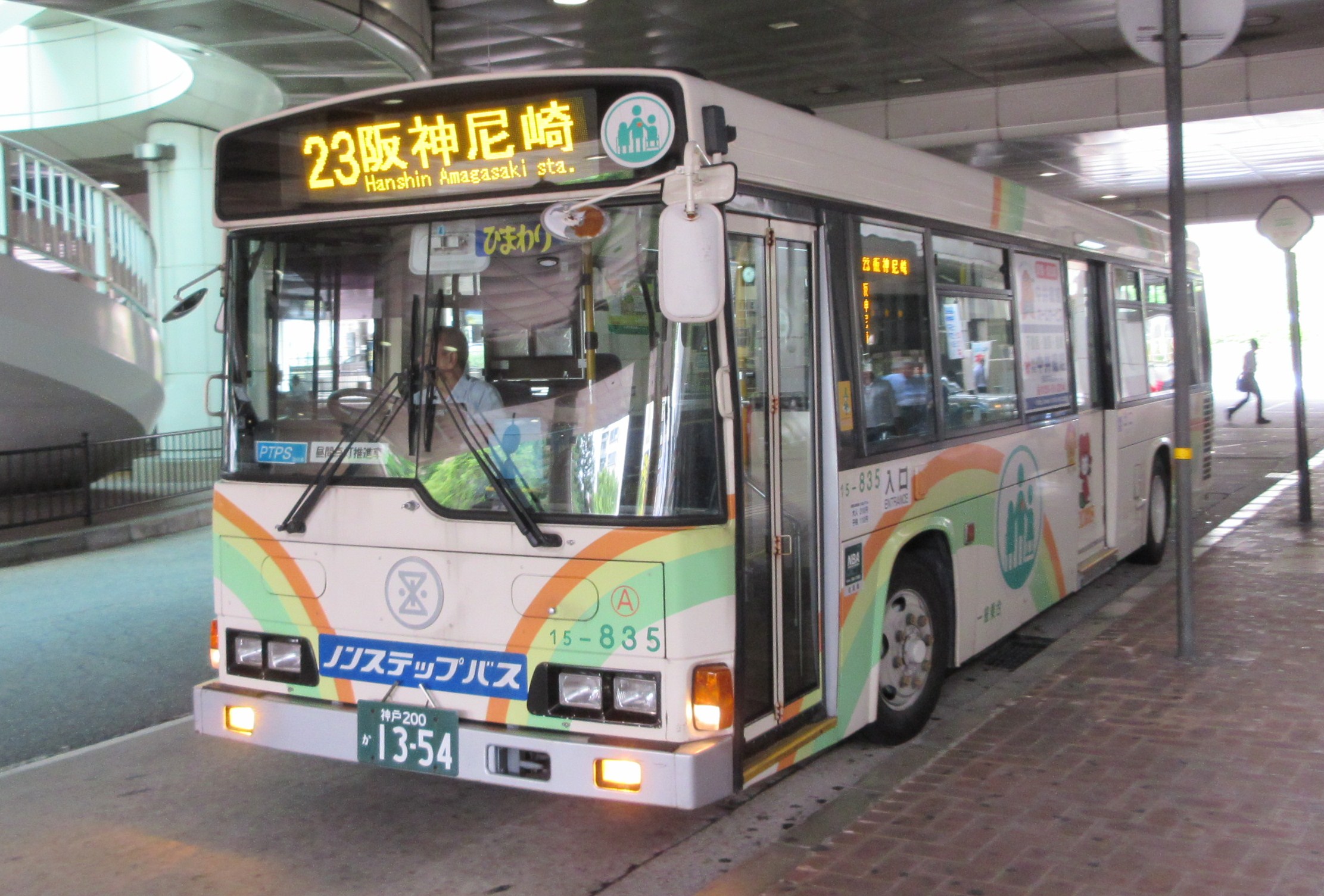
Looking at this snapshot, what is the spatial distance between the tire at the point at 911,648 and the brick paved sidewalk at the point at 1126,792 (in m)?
0.30

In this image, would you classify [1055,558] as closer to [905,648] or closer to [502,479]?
[905,648]

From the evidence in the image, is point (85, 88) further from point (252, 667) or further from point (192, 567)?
point (252, 667)

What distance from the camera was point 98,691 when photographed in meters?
7.64

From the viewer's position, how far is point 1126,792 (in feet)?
17.6

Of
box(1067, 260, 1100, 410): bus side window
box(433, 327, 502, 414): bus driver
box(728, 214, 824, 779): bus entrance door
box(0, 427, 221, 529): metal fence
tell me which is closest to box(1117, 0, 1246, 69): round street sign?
box(1067, 260, 1100, 410): bus side window

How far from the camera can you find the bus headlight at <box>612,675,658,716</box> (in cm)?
436

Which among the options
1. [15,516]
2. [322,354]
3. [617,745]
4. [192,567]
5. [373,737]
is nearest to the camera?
[617,745]

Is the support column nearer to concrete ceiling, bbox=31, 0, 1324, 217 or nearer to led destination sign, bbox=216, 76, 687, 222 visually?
concrete ceiling, bbox=31, 0, 1324, 217

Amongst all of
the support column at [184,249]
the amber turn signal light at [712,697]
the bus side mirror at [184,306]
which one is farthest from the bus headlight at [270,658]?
the support column at [184,249]

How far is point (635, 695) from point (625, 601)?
0.34 meters

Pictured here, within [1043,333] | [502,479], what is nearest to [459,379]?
[502,479]

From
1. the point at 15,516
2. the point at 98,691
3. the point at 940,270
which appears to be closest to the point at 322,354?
the point at 940,270

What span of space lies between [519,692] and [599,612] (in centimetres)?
45

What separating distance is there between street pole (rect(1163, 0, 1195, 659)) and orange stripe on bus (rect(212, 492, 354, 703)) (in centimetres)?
520
